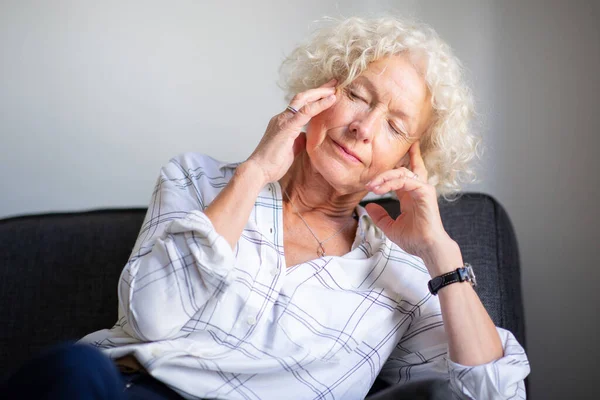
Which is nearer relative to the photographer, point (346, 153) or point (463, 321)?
point (463, 321)

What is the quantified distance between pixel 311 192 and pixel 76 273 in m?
0.66

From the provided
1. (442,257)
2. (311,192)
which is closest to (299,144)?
(311,192)

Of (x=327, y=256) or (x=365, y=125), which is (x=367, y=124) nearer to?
(x=365, y=125)

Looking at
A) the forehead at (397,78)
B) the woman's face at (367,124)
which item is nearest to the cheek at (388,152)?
the woman's face at (367,124)

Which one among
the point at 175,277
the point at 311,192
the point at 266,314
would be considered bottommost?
the point at 266,314

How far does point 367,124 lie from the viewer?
1.53 m

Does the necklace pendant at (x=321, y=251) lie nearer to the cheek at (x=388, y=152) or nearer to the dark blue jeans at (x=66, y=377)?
the cheek at (x=388, y=152)

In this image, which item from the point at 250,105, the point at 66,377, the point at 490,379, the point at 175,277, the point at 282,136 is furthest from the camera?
the point at 250,105

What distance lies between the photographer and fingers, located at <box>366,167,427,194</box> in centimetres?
151

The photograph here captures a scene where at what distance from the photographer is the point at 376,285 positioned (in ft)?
5.20

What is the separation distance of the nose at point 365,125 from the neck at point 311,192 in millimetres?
179

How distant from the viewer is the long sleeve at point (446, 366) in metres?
1.39

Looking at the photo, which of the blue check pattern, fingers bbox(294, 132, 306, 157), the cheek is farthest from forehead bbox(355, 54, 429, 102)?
the blue check pattern

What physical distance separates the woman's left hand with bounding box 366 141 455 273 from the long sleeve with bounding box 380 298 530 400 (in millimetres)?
178
